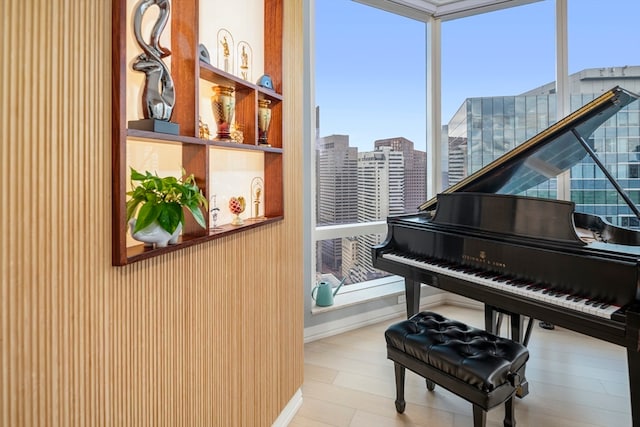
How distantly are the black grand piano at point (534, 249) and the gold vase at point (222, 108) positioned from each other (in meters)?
1.54

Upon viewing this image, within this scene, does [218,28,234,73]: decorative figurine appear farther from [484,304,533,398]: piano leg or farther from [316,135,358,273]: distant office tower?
[484,304,533,398]: piano leg

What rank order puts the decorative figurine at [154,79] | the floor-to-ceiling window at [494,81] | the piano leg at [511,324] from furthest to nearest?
the floor-to-ceiling window at [494,81], the piano leg at [511,324], the decorative figurine at [154,79]

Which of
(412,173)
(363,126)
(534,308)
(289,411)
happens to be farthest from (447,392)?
(363,126)

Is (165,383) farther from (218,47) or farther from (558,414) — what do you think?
(558,414)

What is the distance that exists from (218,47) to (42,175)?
1.13 m

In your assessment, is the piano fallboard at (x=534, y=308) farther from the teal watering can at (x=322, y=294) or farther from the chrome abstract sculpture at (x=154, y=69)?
the chrome abstract sculpture at (x=154, y=69)

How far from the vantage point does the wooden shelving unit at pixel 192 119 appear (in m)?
0.99

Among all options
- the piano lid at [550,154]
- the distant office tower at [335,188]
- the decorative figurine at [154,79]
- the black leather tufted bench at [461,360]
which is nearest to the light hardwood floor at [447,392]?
the black leather tufted bench at [461,360]

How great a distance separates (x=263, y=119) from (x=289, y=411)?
1634 millimetres

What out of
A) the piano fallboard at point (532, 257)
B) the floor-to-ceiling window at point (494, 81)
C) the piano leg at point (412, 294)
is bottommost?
the piano leg at point (412, 294)

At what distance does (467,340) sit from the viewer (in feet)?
6.42

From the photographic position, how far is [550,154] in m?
2.43

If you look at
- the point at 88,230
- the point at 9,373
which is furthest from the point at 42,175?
the point at 9,373

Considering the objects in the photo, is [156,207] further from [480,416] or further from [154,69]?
[480,416]
